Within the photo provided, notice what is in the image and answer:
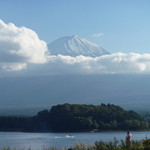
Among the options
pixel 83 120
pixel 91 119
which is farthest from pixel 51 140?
pixel 91 119

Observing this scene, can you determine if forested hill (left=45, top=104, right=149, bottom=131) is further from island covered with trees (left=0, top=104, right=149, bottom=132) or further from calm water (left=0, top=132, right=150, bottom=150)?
calm water (left=0, top=132, right=150, bottom=150)

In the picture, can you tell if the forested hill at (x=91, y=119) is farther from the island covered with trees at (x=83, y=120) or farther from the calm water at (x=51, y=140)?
the calm water at (x=51, y=140)

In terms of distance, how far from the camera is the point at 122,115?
100625 millimetres

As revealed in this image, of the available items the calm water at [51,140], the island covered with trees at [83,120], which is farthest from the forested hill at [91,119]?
the calm water at [51,140]

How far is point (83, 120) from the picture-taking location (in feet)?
315

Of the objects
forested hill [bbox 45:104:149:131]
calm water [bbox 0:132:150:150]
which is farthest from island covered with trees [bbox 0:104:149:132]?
calm water [bbox 0:132:150:150]

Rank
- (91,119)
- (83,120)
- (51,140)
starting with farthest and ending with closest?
(91,119), (83,120), (51,140)

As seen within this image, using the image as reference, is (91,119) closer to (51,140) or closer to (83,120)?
(83,120)

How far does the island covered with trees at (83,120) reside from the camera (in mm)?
96875

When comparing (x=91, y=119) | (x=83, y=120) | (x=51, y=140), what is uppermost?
(x=91, y=119)

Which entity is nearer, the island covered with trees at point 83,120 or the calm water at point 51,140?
the calm water at point 51,140

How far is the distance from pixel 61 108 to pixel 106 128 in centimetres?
1150

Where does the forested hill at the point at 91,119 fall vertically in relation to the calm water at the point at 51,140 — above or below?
above

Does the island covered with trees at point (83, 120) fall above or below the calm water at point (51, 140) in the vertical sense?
above
